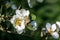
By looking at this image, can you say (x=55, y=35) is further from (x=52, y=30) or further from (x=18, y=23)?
(x=18, y=23)

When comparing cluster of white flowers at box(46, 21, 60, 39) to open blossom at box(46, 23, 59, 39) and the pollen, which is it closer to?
open blossom at box(46, 23, 59, 39)

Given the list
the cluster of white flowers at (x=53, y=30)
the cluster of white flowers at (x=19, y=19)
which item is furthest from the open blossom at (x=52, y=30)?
the cluster of white flowers at (x=19, y=19)

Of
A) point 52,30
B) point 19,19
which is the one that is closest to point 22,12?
point 19,19

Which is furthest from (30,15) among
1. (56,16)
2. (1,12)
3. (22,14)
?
(56,16)

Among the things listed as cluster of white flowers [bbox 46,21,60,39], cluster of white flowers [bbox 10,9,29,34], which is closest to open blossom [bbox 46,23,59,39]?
cluster of white flowers [bbox 46,21,60,39]

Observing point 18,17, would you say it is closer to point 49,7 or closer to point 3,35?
point 3,35

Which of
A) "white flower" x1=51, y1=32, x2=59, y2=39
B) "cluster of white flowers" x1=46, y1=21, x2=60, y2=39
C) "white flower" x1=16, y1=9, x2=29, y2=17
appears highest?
"white flower" x1=16, y1=9, x2=29, y2=17

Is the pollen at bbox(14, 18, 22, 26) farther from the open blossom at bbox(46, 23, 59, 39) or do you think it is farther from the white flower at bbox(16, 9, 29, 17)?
the open blossom at bbox(46, 23, 59, 39)

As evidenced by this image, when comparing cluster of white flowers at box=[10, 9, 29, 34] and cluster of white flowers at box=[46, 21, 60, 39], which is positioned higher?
cluster of white flowers at box=[10, 9, 29, 34]
